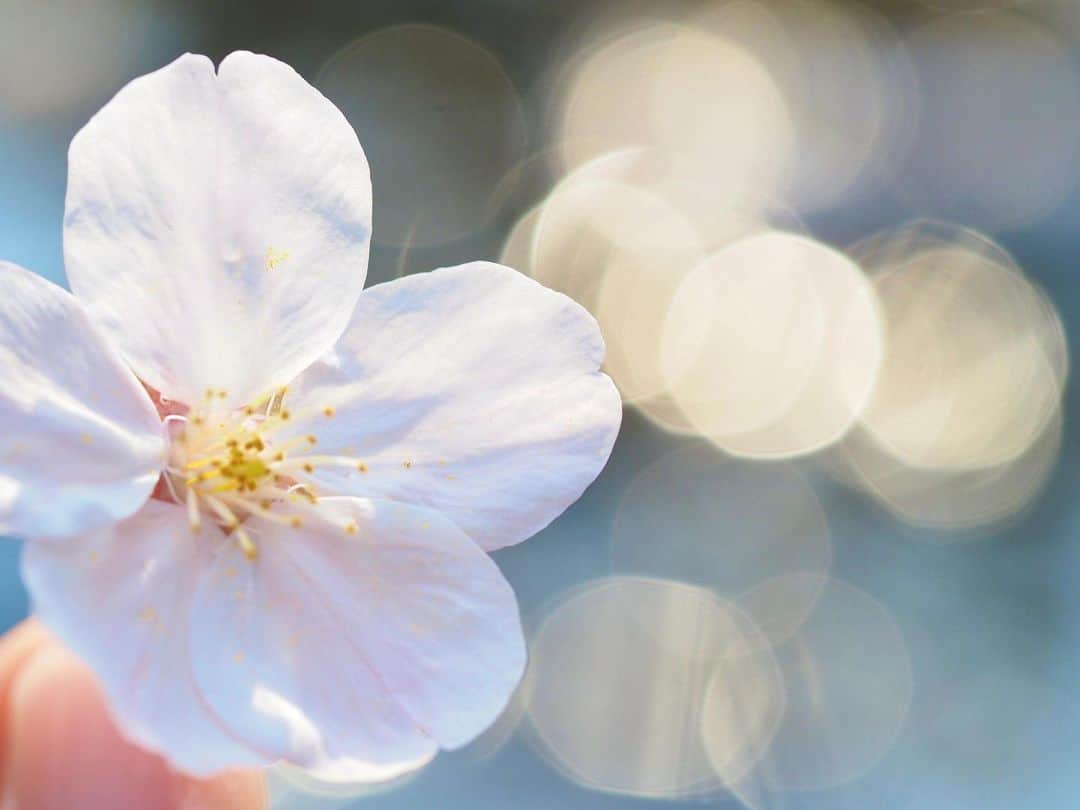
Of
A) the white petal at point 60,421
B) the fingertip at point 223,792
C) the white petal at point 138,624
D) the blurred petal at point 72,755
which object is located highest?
the white petal at point 60,421

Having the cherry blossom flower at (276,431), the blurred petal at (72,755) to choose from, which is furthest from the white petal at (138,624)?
the blurred petal at (72,755)

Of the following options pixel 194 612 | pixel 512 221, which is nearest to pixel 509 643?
pixel 194 612

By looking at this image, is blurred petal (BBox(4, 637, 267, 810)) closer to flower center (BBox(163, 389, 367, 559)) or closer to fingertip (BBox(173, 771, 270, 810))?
fingertip (BBox(173, 771, 270, 810))

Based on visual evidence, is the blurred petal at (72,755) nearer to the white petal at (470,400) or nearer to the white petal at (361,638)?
the white petal at (361,638)

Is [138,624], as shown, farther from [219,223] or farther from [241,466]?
[219,223]

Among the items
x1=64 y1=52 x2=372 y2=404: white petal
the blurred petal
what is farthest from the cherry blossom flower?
the blurred petal

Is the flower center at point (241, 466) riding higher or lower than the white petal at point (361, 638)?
higher
